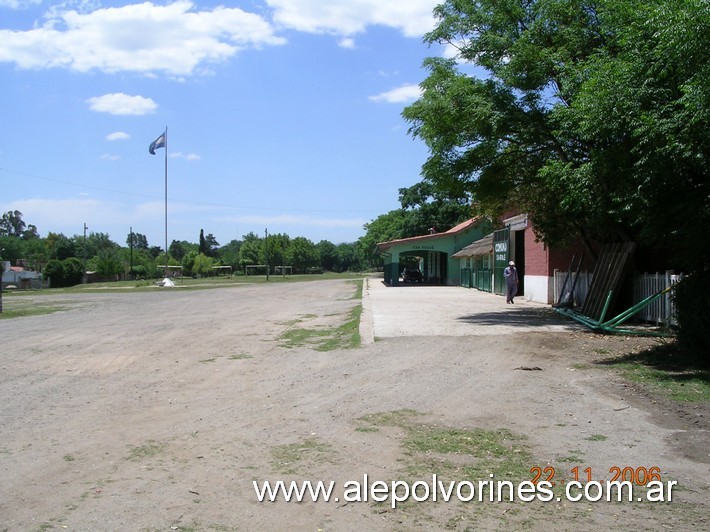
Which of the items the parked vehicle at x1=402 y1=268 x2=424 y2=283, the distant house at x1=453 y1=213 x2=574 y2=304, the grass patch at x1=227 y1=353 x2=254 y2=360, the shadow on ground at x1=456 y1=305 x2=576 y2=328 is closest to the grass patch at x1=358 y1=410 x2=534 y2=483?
the grass patch at x1=227 y1=353 x2=254 y2=360

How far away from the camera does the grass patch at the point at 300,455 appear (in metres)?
6.01

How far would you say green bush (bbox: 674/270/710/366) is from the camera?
10688 mm

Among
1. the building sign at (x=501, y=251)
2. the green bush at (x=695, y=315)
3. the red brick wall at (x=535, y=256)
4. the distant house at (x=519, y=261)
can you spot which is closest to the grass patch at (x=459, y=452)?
the green bush at (x=695, y=315)

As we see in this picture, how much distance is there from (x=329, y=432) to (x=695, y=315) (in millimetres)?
7153

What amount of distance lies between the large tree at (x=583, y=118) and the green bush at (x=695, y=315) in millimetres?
129

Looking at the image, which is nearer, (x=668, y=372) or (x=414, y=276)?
(x=668, y=372)

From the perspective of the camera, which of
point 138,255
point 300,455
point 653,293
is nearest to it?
point 300,455

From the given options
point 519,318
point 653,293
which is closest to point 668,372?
point 653,293

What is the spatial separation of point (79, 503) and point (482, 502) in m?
3.24

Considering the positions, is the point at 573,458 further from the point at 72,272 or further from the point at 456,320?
the point at 72,272

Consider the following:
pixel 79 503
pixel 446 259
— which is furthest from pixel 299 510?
pixel 446 259

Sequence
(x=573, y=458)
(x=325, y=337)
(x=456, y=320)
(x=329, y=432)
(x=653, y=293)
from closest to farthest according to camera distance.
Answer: (x=573, y=458)
(x=329, y=432)
(x=325, y=337)
(x=653, y=293)
(x=456, y=320)

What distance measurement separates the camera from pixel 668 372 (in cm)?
1052

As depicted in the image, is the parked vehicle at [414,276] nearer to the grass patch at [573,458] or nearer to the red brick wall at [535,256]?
the red brick wall at [535,256]
